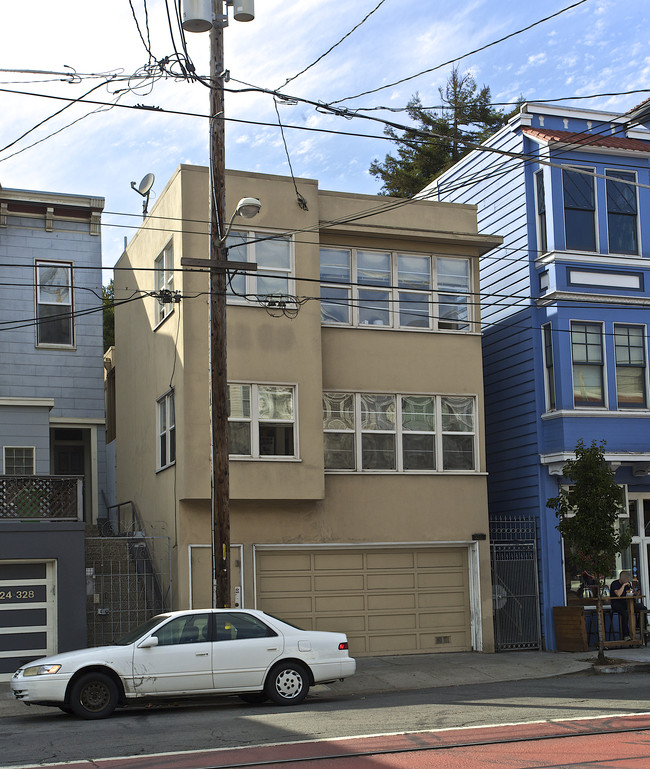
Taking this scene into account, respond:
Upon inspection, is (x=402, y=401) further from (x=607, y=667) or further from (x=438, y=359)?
(x=607, y=667)

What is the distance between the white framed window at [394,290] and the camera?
2084cm

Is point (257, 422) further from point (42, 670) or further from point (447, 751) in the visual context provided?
point (447, 751)

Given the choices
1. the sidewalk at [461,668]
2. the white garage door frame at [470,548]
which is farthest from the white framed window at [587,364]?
the sidewalk at [461,668]

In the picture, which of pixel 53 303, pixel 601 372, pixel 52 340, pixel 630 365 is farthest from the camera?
pixel 52 340

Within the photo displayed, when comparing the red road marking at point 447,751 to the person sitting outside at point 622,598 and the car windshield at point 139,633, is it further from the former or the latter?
the person sitting outside at point 622,598

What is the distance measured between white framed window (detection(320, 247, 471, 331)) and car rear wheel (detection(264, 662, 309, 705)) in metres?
8.45

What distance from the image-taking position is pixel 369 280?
2117 cm

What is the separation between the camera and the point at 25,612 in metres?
17.7

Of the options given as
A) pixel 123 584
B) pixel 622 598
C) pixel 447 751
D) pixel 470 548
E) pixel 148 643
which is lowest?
pixel 447 751

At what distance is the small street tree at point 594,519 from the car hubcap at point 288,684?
22.4 feet

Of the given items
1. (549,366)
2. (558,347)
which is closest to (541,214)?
(558,347)

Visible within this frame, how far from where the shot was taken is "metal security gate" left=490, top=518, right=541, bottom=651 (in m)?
20.9

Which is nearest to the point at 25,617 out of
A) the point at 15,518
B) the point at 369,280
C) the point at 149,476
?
the point at 15,518

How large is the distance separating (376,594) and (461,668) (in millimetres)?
2752
